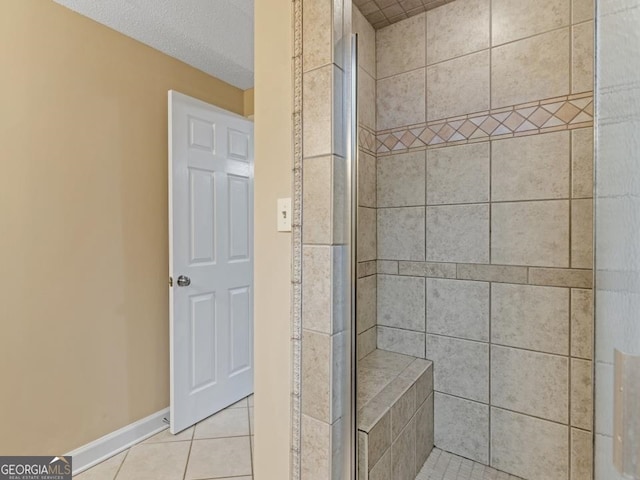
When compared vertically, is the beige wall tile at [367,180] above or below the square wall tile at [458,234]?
above

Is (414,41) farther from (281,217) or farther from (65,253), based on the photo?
(65,253)

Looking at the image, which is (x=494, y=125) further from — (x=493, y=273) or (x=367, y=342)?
(x=367, y=342)

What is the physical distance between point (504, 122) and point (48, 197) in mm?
2159

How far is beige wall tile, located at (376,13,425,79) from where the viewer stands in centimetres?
180

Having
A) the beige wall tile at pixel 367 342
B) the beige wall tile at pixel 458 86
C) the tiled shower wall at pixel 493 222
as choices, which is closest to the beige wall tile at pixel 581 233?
the tiled shower wall at pixel 493 222

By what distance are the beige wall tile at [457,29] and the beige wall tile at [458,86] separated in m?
0.04

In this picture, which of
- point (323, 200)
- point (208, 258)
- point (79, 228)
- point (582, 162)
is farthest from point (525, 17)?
point (79, 228)

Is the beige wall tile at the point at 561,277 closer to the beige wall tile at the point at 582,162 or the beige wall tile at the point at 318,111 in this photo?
the beige wall tile at the point at 582,162

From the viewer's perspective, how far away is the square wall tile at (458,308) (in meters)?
1.63

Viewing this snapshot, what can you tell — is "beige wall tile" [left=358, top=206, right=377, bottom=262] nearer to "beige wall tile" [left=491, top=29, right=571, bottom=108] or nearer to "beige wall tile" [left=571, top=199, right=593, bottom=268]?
"beige wall tile" [left=491, top=29, right=571, bottom=108]

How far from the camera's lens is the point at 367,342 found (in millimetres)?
1865

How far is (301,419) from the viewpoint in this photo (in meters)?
1.13

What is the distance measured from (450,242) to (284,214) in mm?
966

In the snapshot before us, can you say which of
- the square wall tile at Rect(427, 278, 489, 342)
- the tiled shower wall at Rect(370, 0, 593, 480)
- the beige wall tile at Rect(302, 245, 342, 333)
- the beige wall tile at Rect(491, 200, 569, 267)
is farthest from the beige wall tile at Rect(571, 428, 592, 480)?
the beige wall tile at Rect(302, 245, 342, 333)
